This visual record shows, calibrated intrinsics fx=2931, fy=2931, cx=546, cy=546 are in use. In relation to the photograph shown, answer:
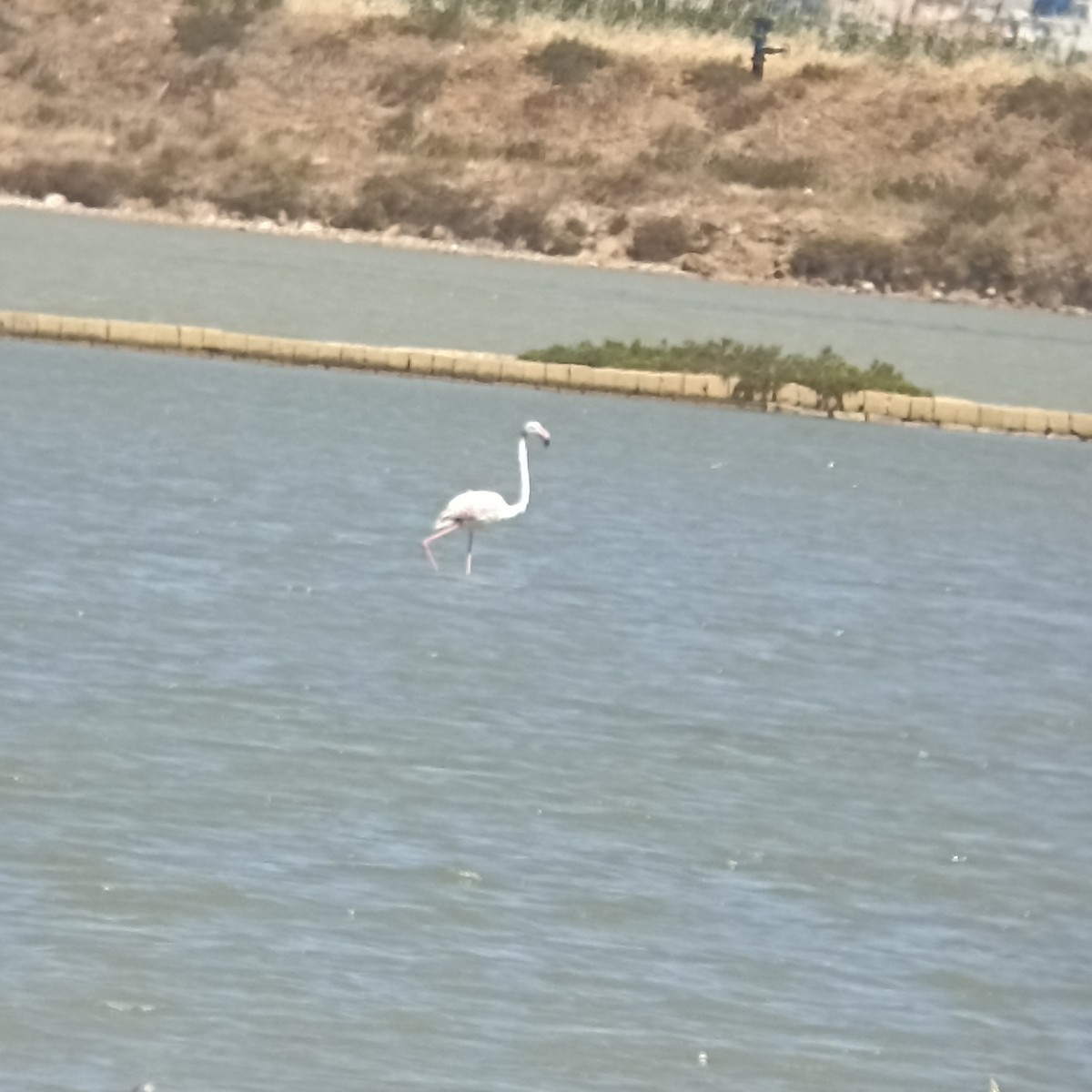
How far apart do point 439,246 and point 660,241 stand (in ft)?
12.7

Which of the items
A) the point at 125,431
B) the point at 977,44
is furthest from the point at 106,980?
the point at 977,44

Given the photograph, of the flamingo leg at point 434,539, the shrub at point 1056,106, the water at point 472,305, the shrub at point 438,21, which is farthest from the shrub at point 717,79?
the flamingo leg at point 434,539

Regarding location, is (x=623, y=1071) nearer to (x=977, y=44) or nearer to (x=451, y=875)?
(x=451, y=875)

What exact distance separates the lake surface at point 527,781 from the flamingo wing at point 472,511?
0.35m

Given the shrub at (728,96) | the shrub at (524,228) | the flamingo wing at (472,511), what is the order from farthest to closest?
1. the shrub at (728,96)
2. the shrub at (524,228)
3. the flamingo wing at (472,511)

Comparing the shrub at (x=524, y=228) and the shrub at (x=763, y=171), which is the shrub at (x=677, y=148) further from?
the shrub at (x=524, y=228)

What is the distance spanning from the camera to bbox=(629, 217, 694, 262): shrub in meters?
51.1

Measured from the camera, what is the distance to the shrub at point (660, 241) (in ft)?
168

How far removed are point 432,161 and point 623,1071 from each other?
46310 millimetres

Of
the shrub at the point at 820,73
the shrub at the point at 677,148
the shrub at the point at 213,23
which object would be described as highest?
the shrub at the point at 820,73

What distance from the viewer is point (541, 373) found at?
28906 mm

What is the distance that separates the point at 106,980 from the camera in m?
8.58

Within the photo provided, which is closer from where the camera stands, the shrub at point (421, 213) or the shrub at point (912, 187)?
the shrub at point (421, 213)

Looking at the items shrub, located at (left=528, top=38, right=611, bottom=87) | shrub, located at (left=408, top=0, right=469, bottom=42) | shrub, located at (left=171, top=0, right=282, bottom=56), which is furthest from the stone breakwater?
shrub, located at (left=408, top=0, right=469, bottom=42)
